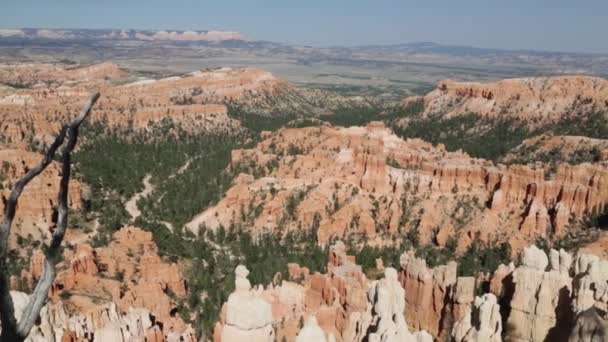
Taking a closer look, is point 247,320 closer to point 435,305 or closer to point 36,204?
point 435,305

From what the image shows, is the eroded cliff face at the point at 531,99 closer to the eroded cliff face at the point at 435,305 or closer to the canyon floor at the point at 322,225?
the canyon floor at the point at 322,225

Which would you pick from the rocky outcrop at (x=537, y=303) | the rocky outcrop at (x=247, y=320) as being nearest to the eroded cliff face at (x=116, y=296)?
the rocky outcrop at (x=247, y=320)

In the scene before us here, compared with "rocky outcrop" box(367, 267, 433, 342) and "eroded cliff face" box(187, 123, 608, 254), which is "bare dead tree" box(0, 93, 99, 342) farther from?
"eroded cliff face" box(187, 123, 608, 254)

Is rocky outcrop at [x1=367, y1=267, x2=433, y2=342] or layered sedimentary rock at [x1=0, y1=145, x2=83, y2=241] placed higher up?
rocky outcrop at [x1=367, y1=267, x2=433, y2=342]

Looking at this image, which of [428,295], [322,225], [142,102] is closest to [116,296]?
[428,295]


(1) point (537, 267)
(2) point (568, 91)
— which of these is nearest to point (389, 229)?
(1) point (537, 267)

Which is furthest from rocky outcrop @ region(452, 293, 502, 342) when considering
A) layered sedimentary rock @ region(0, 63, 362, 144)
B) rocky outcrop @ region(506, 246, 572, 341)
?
layered sedimentary rock @ region(0, 63, 362, 144)
